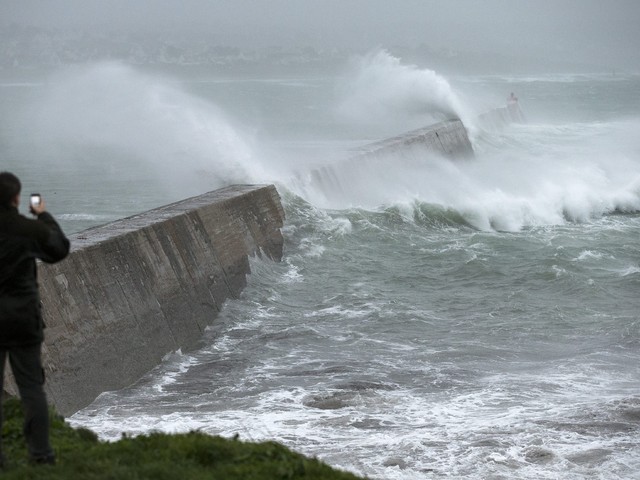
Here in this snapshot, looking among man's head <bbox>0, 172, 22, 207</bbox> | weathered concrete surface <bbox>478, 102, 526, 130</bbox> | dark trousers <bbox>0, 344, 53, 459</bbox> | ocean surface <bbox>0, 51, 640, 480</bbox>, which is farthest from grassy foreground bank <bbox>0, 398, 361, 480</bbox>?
weathered concrete surface <bbox>478, 102, 526, 130</bbox>

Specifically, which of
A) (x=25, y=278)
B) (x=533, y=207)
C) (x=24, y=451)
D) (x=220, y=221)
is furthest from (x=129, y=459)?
(x=533, y=207)

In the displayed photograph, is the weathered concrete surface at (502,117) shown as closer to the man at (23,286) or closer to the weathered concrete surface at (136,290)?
the weathered concrete surface at (136,290)

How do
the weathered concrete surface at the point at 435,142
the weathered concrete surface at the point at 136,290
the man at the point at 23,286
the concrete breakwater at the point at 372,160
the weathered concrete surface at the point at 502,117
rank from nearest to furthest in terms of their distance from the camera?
the man at the point at 23,286
the weathered concrete surface at the point at 136,290
the concrete breakwater at the point at 372,160
the weathered concrete surface at the point at 435,142
the weathered concrete surface at the point at 502,117

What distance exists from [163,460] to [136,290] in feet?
19.9

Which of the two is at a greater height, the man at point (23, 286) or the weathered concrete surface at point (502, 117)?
the man at point (23, 286)

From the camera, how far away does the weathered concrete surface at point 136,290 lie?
9.39 m

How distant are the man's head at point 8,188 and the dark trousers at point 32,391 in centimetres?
68

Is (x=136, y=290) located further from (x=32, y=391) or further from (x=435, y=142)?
(x=435, y=142)

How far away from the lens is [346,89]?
48500 mm

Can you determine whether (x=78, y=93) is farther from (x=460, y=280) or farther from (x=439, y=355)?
(x=439, y=355)

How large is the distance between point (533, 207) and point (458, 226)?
8.97 feet

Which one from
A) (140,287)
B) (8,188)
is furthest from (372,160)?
(8,188)

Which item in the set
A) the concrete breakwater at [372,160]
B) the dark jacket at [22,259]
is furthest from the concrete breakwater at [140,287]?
the concrete breakwater at [372,160]

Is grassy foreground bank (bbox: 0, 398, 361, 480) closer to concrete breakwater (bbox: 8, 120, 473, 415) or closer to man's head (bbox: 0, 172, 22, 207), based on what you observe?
man's head (bbox: 0, 172, 22, 207)
